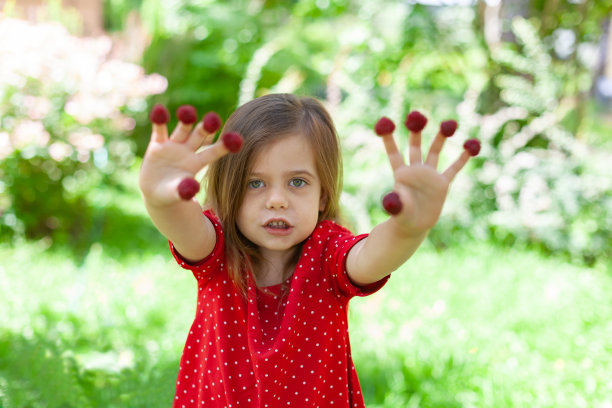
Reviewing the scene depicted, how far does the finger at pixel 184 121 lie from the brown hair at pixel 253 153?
10.2 inches

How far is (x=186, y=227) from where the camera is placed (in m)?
1.19

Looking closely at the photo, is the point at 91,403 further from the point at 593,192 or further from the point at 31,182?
the point at 593,192

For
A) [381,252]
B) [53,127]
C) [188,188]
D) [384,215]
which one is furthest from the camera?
[384,215]

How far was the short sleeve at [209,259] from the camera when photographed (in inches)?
51.4

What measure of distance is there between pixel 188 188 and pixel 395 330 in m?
1.93

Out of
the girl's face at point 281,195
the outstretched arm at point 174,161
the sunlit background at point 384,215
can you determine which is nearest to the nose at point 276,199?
the girl's face at point 281,195

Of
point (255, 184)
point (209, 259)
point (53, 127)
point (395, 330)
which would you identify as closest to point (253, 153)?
point (255, 184)

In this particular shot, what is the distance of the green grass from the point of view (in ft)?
7.33

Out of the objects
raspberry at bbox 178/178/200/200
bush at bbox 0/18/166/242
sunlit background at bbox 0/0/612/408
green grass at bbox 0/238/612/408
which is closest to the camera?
raspberry at bbox 178/178/200/200

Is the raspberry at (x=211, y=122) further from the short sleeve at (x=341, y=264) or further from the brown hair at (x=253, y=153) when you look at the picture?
the short sleeve at (x=341, y=264)

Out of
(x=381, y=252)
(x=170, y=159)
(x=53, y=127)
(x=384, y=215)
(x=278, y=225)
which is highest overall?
(x=53, y=127)

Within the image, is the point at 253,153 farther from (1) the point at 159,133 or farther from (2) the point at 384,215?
(2) the point at 384,215

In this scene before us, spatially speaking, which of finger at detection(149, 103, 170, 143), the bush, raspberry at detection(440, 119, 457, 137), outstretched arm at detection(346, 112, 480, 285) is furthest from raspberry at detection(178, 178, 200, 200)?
the bush

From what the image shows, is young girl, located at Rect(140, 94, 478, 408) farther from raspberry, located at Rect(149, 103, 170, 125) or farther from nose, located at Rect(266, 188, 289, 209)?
raspberry, located at Rect(149, 103, 170, 125)
